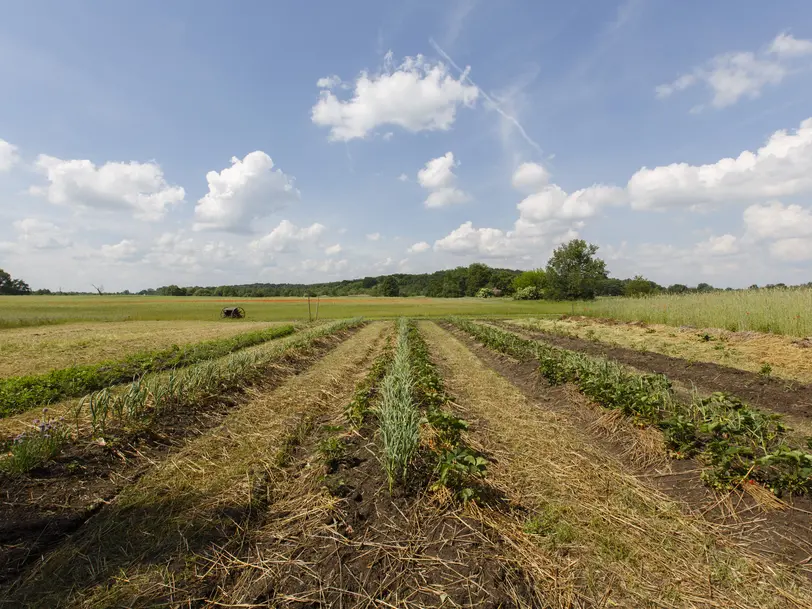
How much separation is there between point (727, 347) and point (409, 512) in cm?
1615

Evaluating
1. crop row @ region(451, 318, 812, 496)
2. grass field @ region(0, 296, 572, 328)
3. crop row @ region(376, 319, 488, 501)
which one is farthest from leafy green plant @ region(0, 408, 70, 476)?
grass field @ region(0, 296, 572, 328)

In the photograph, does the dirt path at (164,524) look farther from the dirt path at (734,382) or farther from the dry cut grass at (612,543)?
the dirt path at (734,382)

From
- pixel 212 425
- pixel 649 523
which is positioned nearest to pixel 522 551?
pixel 649 523

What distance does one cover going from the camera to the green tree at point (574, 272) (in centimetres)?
8538

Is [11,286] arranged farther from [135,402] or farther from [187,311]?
[135,402]

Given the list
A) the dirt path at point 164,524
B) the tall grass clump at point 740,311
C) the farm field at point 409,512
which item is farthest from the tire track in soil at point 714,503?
the tall grass clump at point 740,311

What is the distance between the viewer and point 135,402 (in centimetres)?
630

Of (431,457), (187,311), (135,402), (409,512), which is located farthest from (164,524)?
(187,311)

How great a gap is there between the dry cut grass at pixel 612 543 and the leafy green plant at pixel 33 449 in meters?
5.36

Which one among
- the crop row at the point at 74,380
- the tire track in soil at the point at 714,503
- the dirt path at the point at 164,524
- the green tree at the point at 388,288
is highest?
the green tree at the point at 388,288

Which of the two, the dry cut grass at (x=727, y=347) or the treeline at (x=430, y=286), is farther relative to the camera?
the treeline at (x=430, y=286)

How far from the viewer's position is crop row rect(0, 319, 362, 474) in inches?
190

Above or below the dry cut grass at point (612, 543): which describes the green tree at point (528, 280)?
above

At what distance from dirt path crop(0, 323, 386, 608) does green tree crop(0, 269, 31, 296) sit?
129 m
